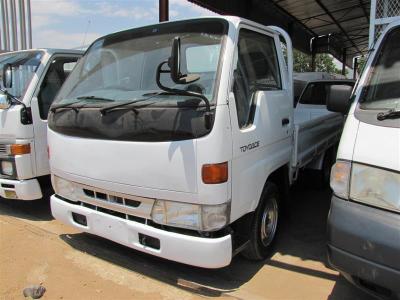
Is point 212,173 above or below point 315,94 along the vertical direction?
below

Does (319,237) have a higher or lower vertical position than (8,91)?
lower

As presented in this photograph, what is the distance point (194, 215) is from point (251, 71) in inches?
54.4

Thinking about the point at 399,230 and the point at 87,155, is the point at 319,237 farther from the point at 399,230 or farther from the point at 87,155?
the point at 87,155

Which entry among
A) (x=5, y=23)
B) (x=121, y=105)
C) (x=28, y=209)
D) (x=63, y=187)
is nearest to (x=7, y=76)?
(x=63, y=187)

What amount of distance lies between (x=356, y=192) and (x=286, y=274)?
4.66ft

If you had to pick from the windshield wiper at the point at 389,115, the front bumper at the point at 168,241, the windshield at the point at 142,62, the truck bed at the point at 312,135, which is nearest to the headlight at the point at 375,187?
the windshield wiper at the point at 389,115

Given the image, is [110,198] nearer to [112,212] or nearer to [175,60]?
[112,212]

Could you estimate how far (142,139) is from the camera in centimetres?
301

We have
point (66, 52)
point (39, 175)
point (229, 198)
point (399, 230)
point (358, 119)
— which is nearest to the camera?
point (399, 230)

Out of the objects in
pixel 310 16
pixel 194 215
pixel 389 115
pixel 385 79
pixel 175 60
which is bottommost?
pixel 194 215

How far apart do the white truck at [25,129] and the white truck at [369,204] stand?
352 cm

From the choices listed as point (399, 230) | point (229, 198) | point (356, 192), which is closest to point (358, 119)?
point (356, 192)

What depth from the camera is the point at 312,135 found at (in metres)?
5.11

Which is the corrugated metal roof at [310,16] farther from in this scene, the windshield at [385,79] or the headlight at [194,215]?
the headlight at [194,215]
